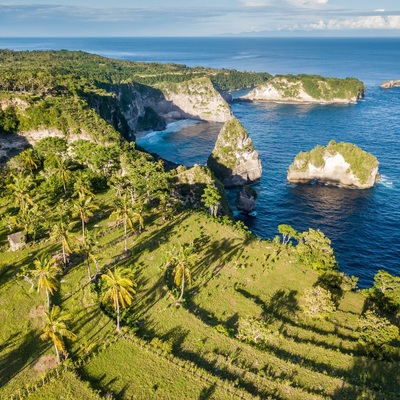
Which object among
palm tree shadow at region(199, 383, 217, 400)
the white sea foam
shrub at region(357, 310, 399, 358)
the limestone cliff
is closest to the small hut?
palm tree shadow at region(199, 383, 217, 400)

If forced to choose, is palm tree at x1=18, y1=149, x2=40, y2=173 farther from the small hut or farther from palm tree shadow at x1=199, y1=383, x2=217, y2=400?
palm tree shadow at x1=199, y1=383, x2=217, y2=400

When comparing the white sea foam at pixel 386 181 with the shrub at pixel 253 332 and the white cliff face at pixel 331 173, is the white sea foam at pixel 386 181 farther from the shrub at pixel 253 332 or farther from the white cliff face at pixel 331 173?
the shrub at pixel 253 332

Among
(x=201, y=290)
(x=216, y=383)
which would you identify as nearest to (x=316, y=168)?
(x=201, y=290)

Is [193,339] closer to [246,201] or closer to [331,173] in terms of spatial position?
[246,201]

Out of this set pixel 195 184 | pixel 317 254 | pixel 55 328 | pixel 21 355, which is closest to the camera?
pixel 55 328

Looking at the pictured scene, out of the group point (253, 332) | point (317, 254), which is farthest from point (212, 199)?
point (253, 332)

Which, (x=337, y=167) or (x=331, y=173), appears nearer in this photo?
(x=337, y=167)

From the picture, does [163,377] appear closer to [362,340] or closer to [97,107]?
[362,340]
